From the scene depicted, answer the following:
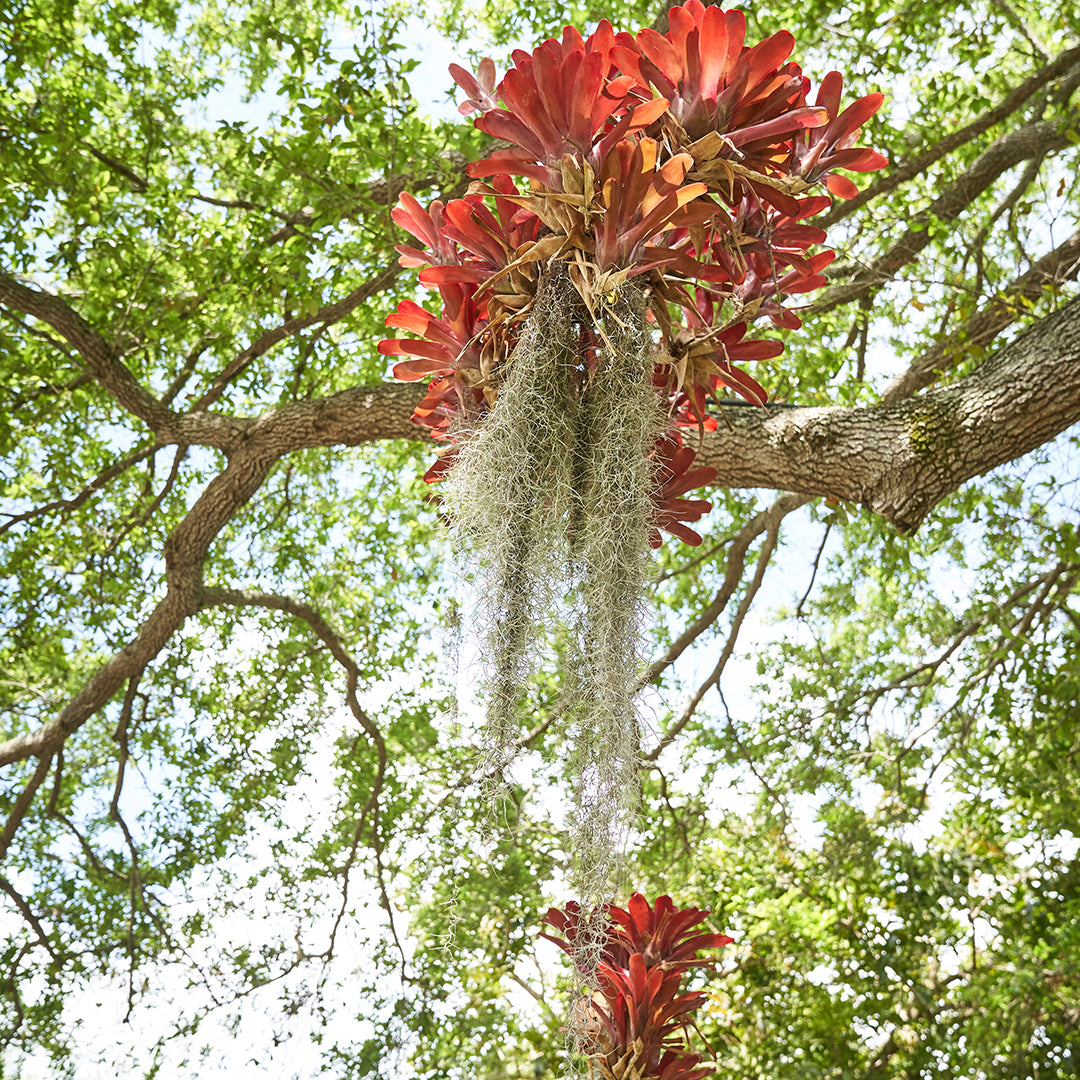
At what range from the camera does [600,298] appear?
3.01ft

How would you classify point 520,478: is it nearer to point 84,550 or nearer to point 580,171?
point 580,171

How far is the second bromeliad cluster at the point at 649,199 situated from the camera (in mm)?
866

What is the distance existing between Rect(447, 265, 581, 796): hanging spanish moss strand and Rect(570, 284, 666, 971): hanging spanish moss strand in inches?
1.3

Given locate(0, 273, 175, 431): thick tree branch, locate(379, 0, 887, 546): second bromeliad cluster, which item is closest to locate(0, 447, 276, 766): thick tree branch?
locate(0, 273, 175, 431): thick tree branch

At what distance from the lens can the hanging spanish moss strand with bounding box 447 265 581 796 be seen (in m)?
0.99

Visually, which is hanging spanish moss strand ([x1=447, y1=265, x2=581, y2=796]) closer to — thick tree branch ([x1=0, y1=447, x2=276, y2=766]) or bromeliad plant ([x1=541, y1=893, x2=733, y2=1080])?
bromeliad plant ([x1=541, y1=893, x2=733, y2=1080])

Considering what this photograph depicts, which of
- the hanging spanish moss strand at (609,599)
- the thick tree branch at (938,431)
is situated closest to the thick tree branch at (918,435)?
the thick tree branch at (938,431)

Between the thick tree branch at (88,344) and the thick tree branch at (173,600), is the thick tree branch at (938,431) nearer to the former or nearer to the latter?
the thick tree branch at (173,600)

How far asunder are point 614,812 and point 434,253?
65 centimetres

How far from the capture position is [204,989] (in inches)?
153

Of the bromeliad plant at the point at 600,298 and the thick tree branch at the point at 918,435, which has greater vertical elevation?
the thick tree branch at the point at 918,435

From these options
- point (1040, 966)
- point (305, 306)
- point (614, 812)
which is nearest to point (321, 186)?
point (305, 306)

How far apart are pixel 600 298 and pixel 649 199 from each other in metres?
0.10

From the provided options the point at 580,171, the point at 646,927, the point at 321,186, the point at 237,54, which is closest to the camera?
the point at 580,171
